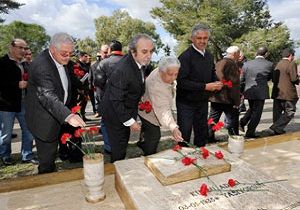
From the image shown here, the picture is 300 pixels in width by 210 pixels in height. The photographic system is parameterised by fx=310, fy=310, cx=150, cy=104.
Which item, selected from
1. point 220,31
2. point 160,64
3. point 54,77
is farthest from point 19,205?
point 220,31

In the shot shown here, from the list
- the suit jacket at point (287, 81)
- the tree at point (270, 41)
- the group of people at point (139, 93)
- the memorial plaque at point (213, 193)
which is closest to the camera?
the memorial plaque at point (213, 193)

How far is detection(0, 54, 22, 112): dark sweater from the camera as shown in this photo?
151 inches

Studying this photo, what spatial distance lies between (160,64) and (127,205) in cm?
134

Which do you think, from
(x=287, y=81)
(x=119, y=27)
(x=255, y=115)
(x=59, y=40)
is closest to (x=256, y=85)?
(x=255, y=115)

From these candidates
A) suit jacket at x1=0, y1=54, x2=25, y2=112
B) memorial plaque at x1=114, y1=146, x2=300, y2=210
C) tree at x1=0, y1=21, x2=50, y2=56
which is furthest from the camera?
tree at x1=0, y1=21, x2=50, y2=56

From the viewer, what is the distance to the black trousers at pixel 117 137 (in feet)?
9.48

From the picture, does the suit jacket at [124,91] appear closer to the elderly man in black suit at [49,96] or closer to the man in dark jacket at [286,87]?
the elderly man in black suit at [49,96]

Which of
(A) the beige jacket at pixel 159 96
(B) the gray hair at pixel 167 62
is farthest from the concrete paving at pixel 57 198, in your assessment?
(B) the gray hair at pixel 167 62

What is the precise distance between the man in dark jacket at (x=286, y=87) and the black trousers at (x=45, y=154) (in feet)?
14.1

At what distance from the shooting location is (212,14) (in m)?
30.1

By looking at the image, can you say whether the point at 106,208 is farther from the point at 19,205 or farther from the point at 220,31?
the point at 220,31

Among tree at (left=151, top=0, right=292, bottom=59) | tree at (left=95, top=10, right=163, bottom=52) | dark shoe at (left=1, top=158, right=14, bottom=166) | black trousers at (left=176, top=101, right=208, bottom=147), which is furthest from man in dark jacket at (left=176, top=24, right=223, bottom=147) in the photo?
tree at (left=95, top=10, right=163, bottom=52)

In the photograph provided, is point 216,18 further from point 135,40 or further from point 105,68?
point 135,40

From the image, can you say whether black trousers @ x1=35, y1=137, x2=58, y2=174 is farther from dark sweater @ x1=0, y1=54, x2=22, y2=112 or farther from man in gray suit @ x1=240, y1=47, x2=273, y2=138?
man in gray suit @ x1=240, y1=47, x2=273, y2=138
